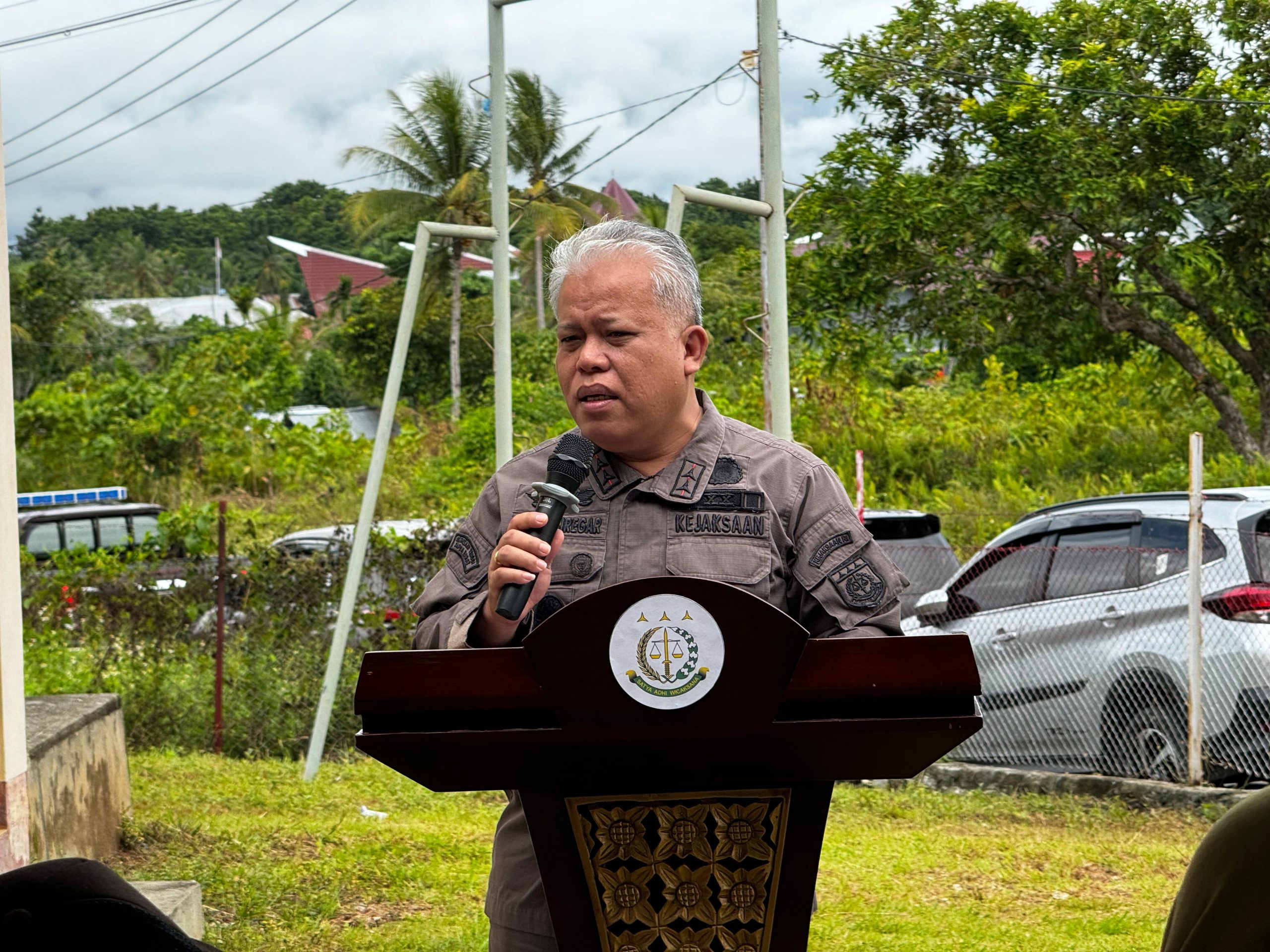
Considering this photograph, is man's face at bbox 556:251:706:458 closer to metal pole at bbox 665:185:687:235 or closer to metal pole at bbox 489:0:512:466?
metal pole at bbox 665:185:687:235

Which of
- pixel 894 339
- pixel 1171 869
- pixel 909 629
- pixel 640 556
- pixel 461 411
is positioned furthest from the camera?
pixel 461 411

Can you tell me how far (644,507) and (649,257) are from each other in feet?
1.21

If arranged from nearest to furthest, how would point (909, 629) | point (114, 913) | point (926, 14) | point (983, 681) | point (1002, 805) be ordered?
1. point (114, 913)
2. point (1002, 805)
3. point (983, 681)
4. point (909, 629)
5. point (926, 14)

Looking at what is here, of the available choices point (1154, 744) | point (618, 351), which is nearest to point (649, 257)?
point (618, 351)

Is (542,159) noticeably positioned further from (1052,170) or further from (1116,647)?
(1116,647)

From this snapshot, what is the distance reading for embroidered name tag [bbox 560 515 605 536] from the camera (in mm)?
2033

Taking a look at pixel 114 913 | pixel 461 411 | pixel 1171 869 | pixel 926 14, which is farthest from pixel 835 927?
pixel 461 411

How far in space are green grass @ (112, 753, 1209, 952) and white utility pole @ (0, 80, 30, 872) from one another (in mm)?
870

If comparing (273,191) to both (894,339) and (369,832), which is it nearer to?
(894,339)

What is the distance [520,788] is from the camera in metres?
1.59

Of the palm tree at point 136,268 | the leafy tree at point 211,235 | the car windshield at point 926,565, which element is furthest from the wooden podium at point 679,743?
the palm tree at point 136,268

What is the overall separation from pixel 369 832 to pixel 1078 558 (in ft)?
13.2

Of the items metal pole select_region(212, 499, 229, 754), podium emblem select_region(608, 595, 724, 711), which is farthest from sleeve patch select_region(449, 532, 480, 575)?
metal pole select_region(212, 499, 229, 754)

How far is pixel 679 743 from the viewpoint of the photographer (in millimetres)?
1494
